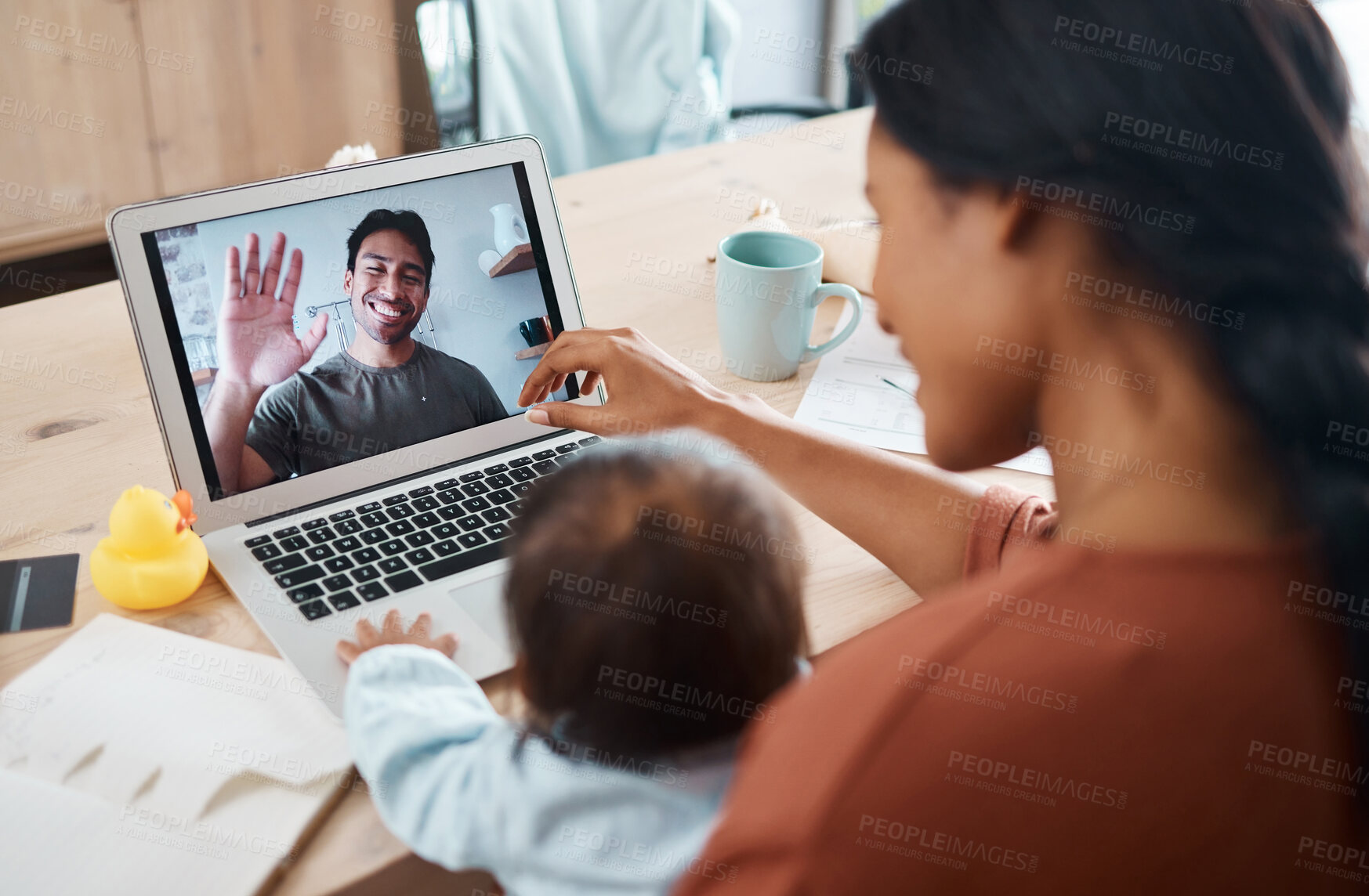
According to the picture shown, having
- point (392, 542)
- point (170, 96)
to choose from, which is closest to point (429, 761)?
point (392, 542)

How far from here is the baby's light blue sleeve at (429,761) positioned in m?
0.63

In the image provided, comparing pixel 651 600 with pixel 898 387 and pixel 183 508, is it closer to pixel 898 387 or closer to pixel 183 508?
pixel 183 508

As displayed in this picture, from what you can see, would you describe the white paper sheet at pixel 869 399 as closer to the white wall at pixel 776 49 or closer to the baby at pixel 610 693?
the baby at pixel 610 693

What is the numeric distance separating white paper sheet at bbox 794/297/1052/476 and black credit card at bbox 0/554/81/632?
66cm

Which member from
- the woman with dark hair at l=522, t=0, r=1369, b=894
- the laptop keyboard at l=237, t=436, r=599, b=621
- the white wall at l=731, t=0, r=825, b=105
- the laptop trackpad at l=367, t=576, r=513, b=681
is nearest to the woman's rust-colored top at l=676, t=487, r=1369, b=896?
the woman with dark hair at l=522, t=0, r=1369, b=894

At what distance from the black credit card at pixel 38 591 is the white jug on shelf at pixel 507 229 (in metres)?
0.44

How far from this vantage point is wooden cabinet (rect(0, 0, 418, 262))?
Result: 2.45m

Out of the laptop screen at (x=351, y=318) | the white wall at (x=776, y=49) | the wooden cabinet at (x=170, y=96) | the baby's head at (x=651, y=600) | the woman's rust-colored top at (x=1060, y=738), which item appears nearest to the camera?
the woman's rust-colored top at (x=1060, y=738)

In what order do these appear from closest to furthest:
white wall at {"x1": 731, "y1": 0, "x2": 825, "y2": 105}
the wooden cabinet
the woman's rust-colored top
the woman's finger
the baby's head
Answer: the woman's rust-colored top → the baby's head → the woman's finger → the wooden cabinet → white wall at {"x1": 731, "y1": 0, "x2": 825, "y2": 105}

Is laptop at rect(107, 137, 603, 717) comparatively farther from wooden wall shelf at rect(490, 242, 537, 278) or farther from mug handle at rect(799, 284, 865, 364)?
mug handle at rect(799, 284, 865, 364)

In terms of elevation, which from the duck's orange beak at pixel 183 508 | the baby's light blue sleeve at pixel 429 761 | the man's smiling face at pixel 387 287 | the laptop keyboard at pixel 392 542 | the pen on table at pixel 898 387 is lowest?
the baby's light blue sleeve at pixel 429 761

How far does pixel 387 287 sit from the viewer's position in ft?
3.06

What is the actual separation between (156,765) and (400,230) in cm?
50

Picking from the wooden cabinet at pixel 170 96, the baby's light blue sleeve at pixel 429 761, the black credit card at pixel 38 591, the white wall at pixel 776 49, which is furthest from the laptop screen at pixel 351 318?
the white wall at pixel 776 49
